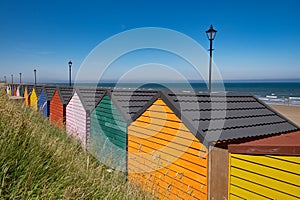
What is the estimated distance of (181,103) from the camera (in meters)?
5.94

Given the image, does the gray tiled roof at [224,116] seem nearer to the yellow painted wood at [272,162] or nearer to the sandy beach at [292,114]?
the yellow painted wood at [272,162]

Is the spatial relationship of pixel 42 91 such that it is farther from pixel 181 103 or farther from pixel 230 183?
pixel 230 183

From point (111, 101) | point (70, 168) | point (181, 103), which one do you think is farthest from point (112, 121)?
point (70, 168)

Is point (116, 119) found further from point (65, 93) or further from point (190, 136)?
point (65, 93)

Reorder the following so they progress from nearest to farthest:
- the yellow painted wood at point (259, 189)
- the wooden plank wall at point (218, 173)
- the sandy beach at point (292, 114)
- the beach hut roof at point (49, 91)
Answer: the yellow painted wood at point (259, 189) < the wooden plank wall at point (218, 173) < the beach hut roof at point (49, 91) < the sandy beach at point (292, 114)

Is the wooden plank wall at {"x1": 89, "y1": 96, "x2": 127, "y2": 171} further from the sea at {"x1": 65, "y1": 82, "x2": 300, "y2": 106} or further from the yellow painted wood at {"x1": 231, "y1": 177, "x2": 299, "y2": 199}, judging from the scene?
the yellow painted wood at {"x1": 231, "y1": 177, "x2": 299, "y2": 199}

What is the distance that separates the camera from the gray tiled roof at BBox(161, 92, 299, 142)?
5391 mm

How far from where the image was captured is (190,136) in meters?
5.44

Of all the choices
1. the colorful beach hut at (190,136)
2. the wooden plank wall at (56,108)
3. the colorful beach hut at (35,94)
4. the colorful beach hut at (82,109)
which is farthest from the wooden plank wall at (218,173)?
the colorful beach hut at (35,94)

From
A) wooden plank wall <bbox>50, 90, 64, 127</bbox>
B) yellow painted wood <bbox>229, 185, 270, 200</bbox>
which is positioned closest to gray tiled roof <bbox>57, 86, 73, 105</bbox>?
wooden plank wall <bbox>50, 90, 64, 127</bbox>

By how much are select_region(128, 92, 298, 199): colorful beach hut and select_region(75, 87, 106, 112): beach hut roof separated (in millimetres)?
3169

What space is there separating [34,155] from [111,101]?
5.01m

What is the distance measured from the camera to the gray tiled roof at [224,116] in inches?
212

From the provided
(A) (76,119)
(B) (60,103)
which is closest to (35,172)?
(A) (76,119)
